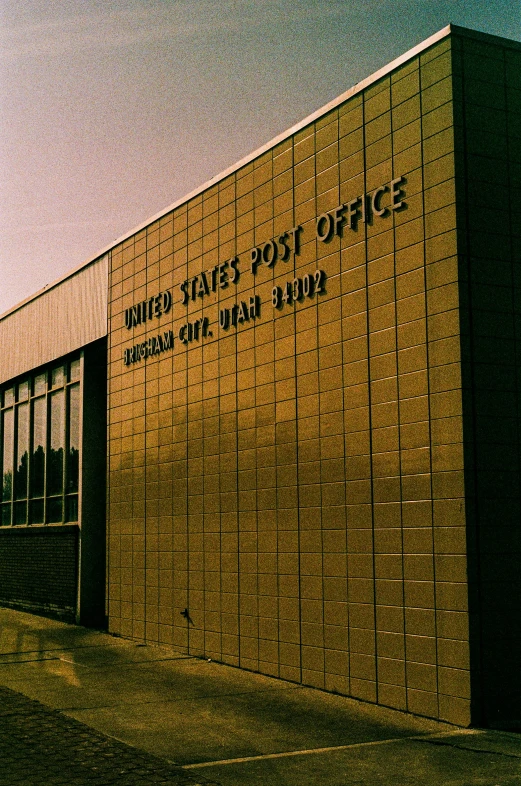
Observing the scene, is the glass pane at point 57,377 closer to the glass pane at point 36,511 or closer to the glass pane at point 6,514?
the glass pane at point 36,511

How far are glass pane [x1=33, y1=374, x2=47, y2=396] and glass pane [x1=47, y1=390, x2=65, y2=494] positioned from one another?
24.9 inches

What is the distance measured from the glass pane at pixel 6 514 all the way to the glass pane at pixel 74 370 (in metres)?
4.52

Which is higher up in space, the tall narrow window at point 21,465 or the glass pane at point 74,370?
the glass pane at point 74,370

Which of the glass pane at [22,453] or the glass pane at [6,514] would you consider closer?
the glass pane at [22,453]

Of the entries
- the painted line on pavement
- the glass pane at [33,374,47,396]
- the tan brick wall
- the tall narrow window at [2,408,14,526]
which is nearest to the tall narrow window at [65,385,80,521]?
the glass pane at [33,374,47,396]

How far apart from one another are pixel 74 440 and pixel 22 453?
333 centimetres

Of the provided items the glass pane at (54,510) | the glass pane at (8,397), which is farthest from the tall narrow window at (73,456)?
the glass pane at (8,397)

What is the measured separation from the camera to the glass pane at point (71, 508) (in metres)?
18.1

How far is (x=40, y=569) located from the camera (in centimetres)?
1908

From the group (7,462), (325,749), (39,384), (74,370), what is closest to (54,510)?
(74,370)

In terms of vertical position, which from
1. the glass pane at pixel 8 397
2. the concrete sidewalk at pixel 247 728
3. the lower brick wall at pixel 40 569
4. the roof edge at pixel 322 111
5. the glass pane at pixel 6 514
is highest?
the roof edge at pixel 322 111

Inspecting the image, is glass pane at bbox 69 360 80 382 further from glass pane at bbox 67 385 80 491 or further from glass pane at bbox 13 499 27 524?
glass pane at bbox 13 499 27 524

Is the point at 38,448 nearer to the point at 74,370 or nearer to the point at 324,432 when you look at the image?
the point at 74,370

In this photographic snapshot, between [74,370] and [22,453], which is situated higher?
[74,370]
